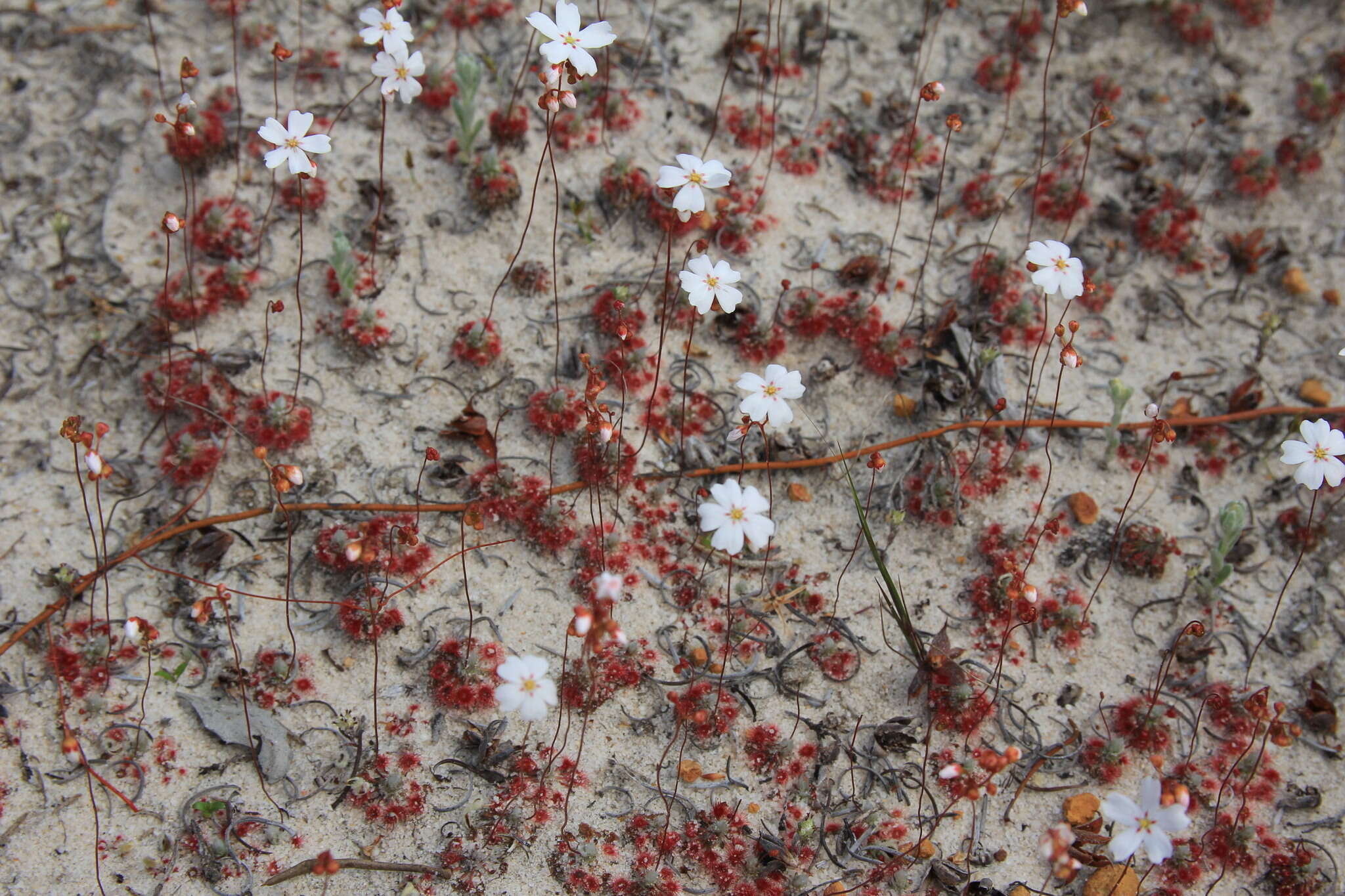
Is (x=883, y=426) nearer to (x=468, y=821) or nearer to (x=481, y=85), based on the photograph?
(x=468, y=821)

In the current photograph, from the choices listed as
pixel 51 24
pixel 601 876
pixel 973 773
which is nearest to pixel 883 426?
pixel 973 773

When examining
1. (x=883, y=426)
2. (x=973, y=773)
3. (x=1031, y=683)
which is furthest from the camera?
(x=883, y=426)

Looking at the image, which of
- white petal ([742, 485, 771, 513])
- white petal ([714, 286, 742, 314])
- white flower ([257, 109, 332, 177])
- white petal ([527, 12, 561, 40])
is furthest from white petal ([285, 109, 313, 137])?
white petal ([742, 485, 771, 513])

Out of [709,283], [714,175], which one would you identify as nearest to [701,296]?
[709,283]

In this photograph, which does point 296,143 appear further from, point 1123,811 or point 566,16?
point 1123,811

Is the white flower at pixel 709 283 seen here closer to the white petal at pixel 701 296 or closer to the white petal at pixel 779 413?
the white petal at pixel 701 296

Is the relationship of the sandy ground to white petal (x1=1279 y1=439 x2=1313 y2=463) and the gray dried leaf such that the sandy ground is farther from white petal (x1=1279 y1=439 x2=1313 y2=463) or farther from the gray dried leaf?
→ white petal (x1=1279 y1=439 x2=1313 y2=463)

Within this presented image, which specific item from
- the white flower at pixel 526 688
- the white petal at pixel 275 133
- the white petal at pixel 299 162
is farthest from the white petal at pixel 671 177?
the white flower at pixel 526 688
